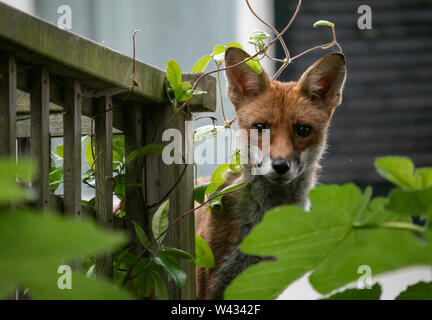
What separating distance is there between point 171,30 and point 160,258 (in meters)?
3.57

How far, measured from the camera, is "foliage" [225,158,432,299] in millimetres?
231

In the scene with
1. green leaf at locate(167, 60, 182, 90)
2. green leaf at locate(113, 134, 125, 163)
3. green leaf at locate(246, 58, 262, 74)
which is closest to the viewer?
green leaf at locate(167, 60, 182, 90)

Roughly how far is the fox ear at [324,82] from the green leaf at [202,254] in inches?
34.2

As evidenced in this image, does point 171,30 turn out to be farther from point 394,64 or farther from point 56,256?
point 56,256

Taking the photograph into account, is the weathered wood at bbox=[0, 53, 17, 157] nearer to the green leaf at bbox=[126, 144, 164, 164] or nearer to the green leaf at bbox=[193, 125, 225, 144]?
the green leaf at bbox=[126, 144, 164, 164]

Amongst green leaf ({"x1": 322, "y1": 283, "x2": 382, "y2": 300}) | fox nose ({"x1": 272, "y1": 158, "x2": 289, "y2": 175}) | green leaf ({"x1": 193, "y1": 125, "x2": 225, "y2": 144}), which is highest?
green leaf ({"x1": 193, "y1": 125, "x2": 225, "y2": 144})

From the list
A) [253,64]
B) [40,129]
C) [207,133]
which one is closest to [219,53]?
[253,64]

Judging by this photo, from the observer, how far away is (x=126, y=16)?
490cm

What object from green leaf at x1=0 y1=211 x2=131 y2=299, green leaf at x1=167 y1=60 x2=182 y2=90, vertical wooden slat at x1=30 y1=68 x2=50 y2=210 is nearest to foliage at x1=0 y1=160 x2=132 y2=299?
green leaf at x1=0 y1=211 x2=131 y2=299

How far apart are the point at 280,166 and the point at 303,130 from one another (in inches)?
10.0

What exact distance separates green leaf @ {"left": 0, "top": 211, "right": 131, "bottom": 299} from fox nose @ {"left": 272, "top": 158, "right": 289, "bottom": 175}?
1964 millimetres

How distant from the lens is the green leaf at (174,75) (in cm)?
158

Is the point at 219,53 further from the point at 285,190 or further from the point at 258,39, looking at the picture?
the point at 285,190

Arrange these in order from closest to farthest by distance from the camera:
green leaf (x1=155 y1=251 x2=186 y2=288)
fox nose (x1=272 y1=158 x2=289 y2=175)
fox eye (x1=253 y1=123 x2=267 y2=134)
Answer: green leaf (x1=155 y1=251 x2=186 y2=288)
fox nose (x1=272 y1=158 x2=289 y2=175)
fox eye (x1=253 y1=123 x2=267 y2=134)
